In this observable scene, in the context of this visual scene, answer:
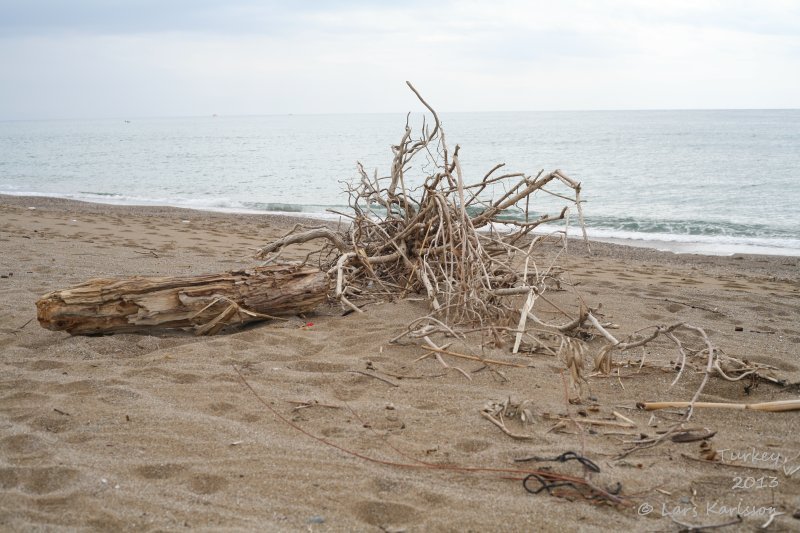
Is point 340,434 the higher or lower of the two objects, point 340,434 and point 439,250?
the lower

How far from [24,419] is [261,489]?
1.12 meters

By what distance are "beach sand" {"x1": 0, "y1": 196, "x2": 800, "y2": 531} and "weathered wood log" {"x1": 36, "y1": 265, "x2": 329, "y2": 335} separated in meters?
0.09

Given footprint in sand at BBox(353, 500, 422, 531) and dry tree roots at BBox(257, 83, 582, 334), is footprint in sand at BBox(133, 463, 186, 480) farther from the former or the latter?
dry tree roots at BBox(257, 83, 582, 334)

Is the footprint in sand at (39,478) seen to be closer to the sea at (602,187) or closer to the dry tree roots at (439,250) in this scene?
the dry tree roots at (439,250)

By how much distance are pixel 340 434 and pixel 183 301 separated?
162cm

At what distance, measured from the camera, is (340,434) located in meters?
2.49

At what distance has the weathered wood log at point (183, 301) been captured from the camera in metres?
3.51

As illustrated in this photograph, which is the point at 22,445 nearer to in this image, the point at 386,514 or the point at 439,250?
the point at 386,514

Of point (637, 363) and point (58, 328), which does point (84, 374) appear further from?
point (637, 363)

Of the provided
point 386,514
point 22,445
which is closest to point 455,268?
point 386,514

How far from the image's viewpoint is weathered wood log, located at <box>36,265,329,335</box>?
11.5 ft

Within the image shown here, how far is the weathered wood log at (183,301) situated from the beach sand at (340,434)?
0.09 m

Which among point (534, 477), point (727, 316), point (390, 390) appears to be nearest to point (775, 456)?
point (534, 477)

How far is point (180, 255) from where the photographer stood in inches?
263
